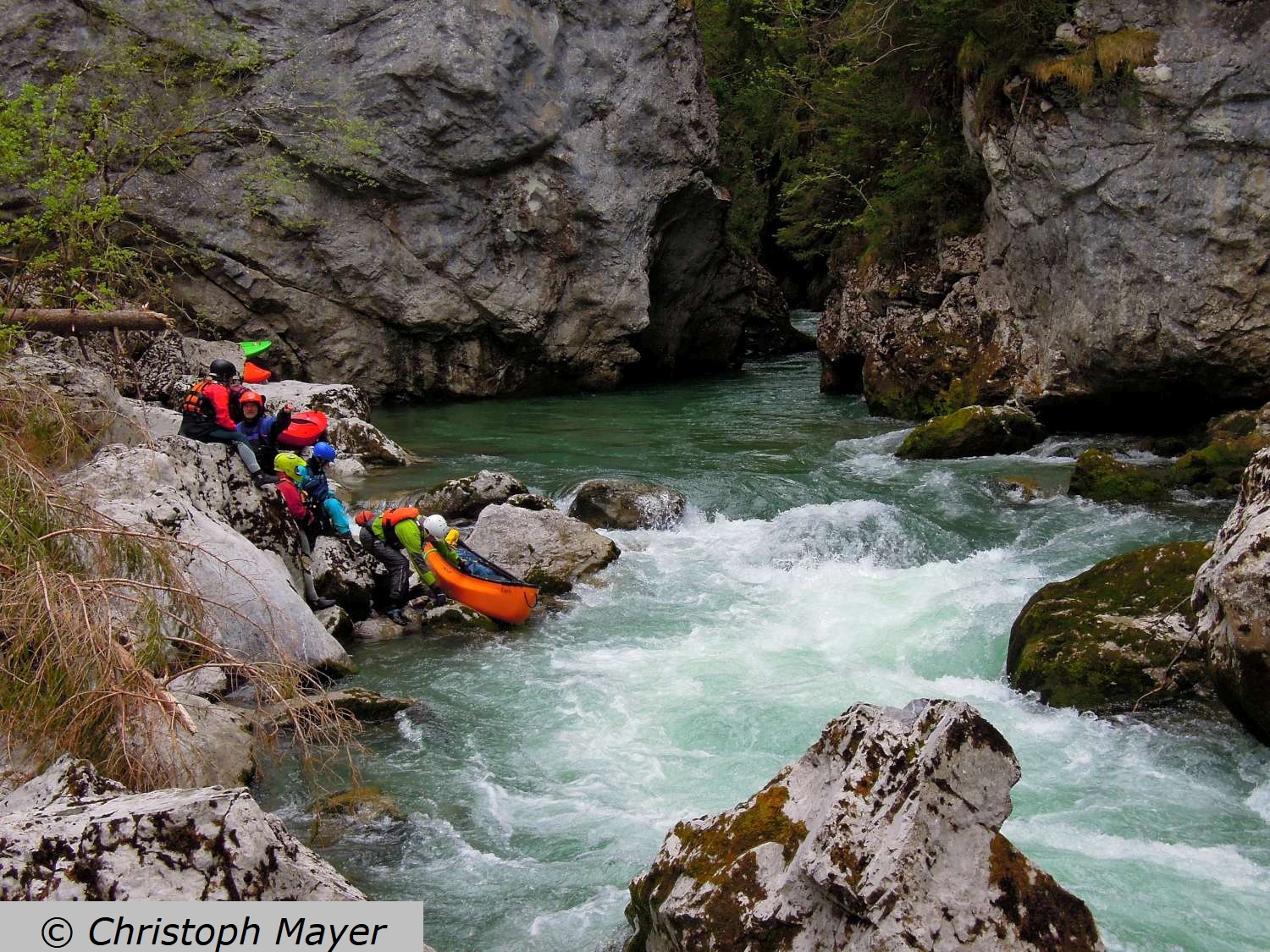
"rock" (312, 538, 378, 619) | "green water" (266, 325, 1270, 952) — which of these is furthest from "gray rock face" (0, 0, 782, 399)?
"rock" (312, 538, 378, 619)

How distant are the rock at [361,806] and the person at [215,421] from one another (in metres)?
4.45

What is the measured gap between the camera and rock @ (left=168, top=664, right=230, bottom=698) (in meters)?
6.48

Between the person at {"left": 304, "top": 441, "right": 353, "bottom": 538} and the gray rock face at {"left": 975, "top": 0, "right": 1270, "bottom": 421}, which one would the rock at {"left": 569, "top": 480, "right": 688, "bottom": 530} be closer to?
the person at {"left": 304, "top": 441, "right": 353, "bottom": 538}

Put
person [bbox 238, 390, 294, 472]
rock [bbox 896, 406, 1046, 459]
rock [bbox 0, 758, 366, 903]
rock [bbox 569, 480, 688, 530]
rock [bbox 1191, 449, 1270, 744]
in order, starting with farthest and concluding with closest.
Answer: rock [bbox 896, 406, 1046, 459], rock [bbox 569, 480, 688, 530], person [bbox 238, 390, 294, 472], rock [bbox 1191, 449, 1270, 744], rock [bbox 0, 758, 366, 903]

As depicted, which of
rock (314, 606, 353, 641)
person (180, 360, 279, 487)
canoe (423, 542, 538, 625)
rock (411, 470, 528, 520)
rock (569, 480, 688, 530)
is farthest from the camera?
rock (569, 480, 688, 530)

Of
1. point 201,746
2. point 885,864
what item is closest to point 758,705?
point 201,746

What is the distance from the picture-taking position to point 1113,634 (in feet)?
24.7

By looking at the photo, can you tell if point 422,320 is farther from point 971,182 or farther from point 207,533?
point 207,533

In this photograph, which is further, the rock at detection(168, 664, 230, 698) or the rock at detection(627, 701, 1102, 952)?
the rock at detection(168, 664, 230, 698)

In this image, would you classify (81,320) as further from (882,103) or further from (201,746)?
(882,103)

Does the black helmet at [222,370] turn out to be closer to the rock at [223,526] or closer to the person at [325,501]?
the person at [325,501]

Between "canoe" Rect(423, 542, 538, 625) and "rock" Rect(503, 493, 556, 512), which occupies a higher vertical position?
"rock" Rect(503, 493, 556, 512)

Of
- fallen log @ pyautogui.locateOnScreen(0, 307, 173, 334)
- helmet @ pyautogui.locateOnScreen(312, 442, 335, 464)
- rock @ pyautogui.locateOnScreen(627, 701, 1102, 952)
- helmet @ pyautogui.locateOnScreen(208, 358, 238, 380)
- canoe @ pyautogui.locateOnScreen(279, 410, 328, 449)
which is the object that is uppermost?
fallen log @ pyautogui.locateOnScreen(0, 307, 173, 334)

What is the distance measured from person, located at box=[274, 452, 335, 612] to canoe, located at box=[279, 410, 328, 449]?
17 cm
